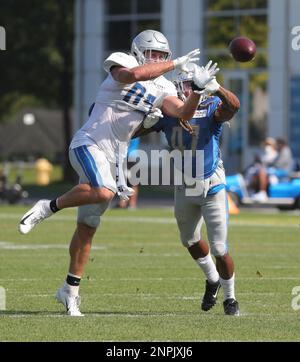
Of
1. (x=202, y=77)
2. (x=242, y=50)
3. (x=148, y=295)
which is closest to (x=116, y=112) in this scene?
(x=202, y=77)

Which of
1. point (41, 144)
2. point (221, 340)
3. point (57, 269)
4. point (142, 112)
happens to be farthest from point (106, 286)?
point (41, 144)

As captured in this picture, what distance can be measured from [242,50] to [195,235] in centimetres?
147

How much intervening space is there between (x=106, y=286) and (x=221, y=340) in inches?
137

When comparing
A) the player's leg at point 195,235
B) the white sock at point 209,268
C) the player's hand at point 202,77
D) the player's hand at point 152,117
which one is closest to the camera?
the player's hand at point 202,77

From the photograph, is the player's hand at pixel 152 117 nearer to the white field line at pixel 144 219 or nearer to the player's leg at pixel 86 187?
the player's leg at pixel 86 187

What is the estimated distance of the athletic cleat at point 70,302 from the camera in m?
8.88

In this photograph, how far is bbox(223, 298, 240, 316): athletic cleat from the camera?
9.04m

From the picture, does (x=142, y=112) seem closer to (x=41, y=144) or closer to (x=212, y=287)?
(x=212, y=287)

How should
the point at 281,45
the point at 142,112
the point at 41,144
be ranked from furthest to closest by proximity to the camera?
the point at 41,144, the point at 281,45, the point at 142,112

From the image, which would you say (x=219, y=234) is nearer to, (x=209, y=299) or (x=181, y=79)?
(x=209, y=299)

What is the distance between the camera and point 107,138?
29.5ft

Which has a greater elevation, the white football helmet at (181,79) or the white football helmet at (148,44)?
the white football helmet at (148,44)

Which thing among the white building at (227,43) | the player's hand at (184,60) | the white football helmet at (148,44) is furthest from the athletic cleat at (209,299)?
the white building at (227,43)

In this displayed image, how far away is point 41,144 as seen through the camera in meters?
72.4
